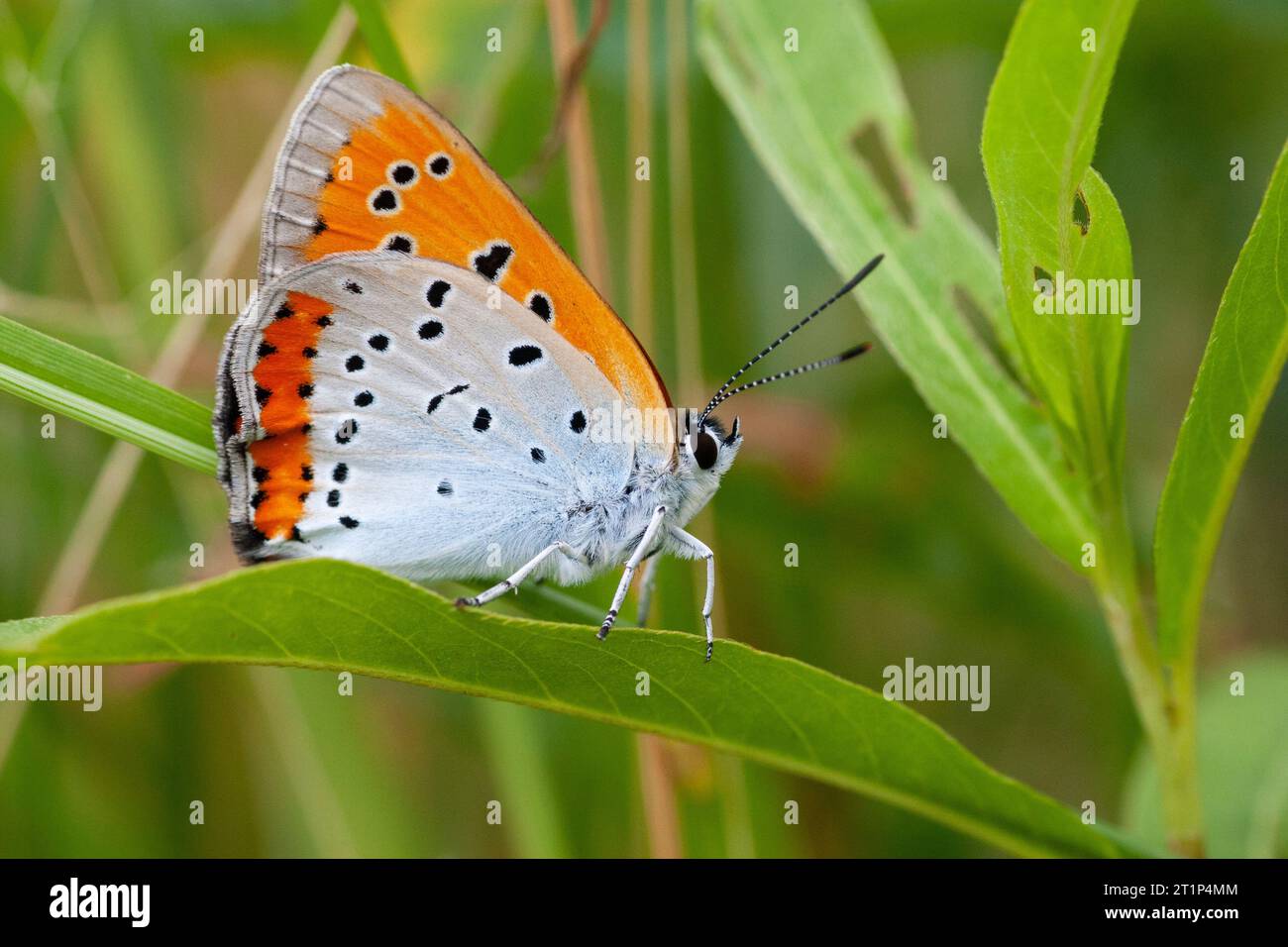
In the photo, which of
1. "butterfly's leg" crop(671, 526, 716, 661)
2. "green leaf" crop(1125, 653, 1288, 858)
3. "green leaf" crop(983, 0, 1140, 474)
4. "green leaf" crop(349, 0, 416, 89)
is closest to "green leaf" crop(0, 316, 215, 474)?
"green leaf" crop(349, 0, 416, 89)

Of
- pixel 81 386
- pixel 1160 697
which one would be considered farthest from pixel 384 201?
pixel 1160 697

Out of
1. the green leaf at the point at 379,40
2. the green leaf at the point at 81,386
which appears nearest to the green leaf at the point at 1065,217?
the green leaf at the point at 379,40

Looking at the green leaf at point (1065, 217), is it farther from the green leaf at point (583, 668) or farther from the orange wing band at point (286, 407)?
the orange wing band at point (286, 407)

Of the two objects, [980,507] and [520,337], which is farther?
[980,507]

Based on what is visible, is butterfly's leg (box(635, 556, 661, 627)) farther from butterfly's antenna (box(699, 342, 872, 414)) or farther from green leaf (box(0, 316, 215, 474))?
green leaf (box(0, 316, 215, 474))

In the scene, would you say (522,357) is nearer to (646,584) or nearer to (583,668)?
(646,584)
